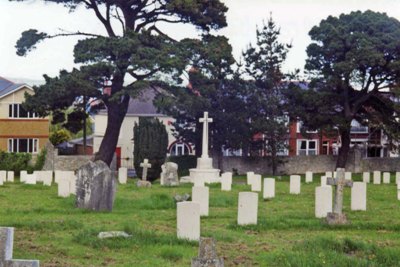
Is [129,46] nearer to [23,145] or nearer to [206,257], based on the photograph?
[23,145]

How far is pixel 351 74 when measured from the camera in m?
49.2

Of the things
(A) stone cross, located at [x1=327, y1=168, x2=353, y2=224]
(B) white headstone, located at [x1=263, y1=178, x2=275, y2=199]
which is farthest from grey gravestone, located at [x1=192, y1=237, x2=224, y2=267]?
(B) white headstone, located at [x1=263, y1=178, x2=275, y2=199]

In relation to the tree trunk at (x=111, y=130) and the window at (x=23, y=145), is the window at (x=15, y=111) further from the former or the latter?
the tree trunk at (x=111, y=130)

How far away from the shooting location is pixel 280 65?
51969mm

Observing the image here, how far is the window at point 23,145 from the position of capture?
5700cm

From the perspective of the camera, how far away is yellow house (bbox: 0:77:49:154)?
185ft

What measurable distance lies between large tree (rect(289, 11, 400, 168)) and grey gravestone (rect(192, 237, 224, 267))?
40864mm

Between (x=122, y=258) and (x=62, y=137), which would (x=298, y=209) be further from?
(x=62, y=137)

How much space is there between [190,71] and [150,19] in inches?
186

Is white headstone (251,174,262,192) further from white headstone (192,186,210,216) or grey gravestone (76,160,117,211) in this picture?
white headstone (192,186,210,216)

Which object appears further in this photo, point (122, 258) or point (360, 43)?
point (360, 43)

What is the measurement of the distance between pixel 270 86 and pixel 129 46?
527 inches

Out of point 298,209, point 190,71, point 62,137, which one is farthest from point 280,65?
point 298,209

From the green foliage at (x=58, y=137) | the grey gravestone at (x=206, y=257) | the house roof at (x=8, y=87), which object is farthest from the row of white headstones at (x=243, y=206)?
the green foliage at (x=58, y=137)
